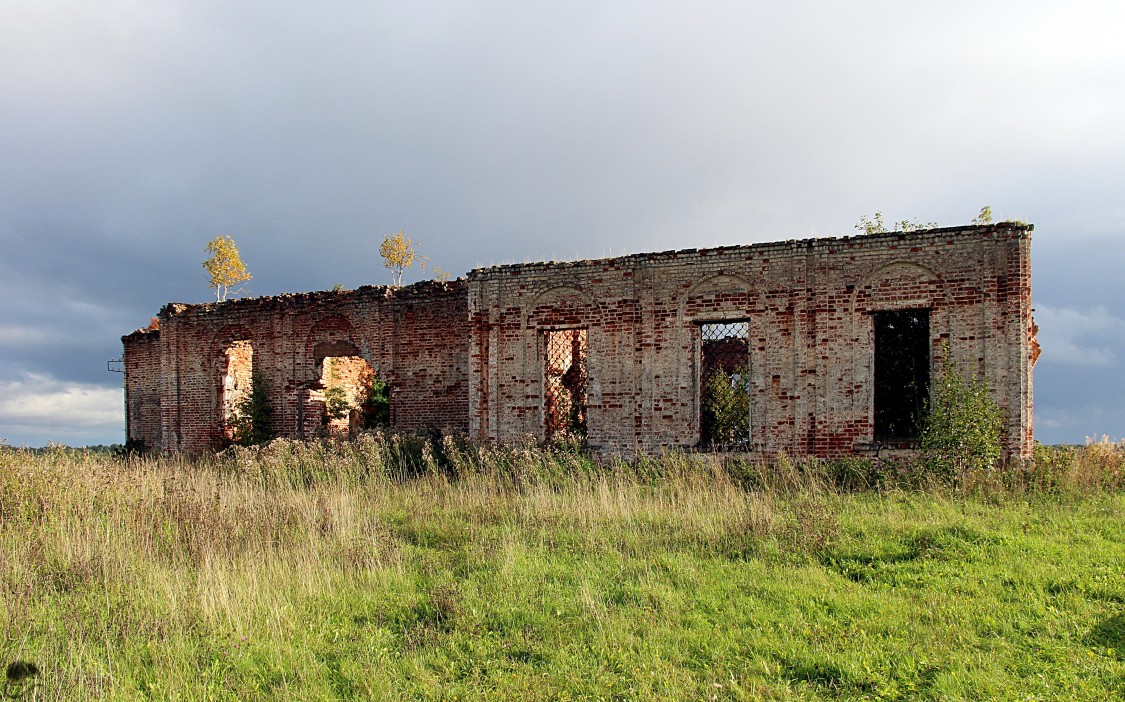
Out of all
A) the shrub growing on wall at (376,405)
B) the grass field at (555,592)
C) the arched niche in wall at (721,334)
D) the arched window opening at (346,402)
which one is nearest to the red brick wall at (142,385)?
the arched window opening at (346,402)

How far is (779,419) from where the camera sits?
41.5 feet

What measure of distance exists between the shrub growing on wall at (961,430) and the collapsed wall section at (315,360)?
923cm

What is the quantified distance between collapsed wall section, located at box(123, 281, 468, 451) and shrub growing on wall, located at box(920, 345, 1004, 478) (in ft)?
30.3

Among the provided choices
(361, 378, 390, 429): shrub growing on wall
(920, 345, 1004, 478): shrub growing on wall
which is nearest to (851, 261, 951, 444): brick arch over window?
(920, 345, 1004, 478): shrub growing on wall

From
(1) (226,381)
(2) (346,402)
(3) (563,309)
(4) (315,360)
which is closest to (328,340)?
(4) (315,360)

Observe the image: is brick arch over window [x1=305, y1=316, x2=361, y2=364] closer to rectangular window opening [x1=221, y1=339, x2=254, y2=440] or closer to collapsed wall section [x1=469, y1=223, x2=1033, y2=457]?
rectangular window opening [x1=221, y1=339, x2=254, y2=440]

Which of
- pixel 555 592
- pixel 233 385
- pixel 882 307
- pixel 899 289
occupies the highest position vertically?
pixel 899 289

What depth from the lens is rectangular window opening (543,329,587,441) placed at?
1463 centimetres

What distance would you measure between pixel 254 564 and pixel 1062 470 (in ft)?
35.8

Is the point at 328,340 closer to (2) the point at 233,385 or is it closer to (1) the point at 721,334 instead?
(2) the point at 233,385

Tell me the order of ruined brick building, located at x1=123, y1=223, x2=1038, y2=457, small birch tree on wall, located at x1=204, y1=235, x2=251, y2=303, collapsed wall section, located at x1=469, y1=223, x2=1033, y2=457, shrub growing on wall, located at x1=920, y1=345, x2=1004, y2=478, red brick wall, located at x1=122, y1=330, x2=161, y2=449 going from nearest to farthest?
shrub growing on wall, located at x1=920, y1=345, x2=1004, y2=478, collapsed wall section, located at x1=469, y1=223, x2=1033, y2=457, ruined brick building, located at x1=123, y1=223, x2=1038, y2=457, red brick wall, located at x1=122, y1=330, x2=161, y2=449, small birch tree on wall, located at x1=204, y1=235, x2=251, y2=303

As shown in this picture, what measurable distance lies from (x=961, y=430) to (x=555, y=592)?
755 centimetres

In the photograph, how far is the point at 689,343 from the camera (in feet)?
43.8

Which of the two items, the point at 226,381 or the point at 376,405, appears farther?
the point at 226,381
